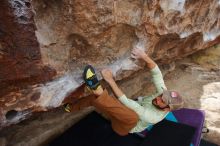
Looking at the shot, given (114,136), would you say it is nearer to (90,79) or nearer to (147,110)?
(147,110)

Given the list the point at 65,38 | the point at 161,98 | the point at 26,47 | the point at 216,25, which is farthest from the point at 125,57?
the point at 216,25

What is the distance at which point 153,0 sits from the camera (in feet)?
7.77

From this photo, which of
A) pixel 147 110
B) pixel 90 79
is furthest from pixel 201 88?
pixel 90 79

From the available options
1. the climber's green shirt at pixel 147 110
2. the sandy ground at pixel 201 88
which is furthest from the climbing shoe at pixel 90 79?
the sandy ground at pixel 201 88

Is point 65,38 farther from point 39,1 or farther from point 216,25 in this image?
point 216,25

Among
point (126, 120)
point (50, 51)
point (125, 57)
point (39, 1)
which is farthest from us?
point (125, 57)

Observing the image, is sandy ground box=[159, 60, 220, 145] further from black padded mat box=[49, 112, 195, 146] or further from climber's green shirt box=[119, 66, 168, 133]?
climber's green shirt box=[119, 66, 168, 133]

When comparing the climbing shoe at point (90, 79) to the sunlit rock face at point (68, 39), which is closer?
the sunlit rock face at point (68, 39)

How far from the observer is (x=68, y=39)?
7.20 ft

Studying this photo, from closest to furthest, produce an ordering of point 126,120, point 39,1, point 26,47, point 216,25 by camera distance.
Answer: point 26,47 → point 39,1 → point 126,120 → point 216,25

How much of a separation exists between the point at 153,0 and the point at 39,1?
922mm

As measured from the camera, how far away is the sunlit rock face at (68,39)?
1750mm

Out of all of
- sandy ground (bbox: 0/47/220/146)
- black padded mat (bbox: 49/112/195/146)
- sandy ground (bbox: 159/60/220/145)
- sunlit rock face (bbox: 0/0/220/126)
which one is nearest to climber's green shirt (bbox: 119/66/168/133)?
black padded mat (bbox: 49/112/195/146)

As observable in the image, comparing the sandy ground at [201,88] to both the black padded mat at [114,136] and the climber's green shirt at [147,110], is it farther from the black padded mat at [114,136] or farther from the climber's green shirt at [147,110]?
the climber's green shirt at [147,110]
